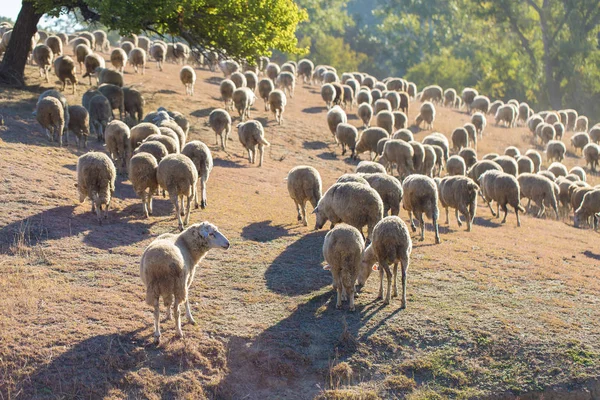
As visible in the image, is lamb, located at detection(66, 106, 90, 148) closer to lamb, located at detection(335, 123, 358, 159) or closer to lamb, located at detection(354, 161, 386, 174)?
lamb, located at detection(354, 161, 386, 174)

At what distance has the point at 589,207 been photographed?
20219mm

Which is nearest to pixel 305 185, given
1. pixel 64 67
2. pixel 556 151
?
pixel 64 67

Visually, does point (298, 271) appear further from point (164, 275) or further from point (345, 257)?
point (164, 275)

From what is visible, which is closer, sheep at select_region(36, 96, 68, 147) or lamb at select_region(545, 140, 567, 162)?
sheep at select_region(36, 96, 68, 147)

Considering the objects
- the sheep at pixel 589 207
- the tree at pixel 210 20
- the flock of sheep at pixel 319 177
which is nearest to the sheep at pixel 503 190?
the flock of sheep at pixel 319 177

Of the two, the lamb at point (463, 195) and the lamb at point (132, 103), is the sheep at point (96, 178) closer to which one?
the lamb at point (463, 195)

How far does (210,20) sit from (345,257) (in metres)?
13.9

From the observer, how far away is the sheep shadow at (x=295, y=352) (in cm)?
874

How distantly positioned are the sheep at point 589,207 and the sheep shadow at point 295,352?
12244 mm

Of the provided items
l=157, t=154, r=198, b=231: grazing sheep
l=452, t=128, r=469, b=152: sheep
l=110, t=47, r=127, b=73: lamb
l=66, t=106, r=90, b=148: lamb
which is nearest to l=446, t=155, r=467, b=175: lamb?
l=452, t=128, r=469, b=152: sheep

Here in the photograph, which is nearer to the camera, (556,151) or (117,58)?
(117,58)

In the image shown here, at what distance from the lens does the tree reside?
20031 mm

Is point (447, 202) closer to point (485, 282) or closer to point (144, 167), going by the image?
point (485, 282)

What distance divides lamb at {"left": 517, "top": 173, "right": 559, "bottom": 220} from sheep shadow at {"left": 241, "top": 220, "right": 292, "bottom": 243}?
10005mm
